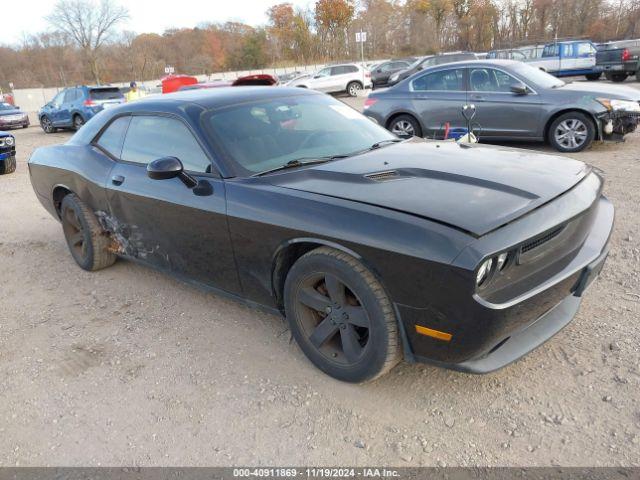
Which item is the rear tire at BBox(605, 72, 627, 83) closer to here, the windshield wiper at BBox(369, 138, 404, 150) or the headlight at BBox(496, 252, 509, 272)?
the windshield wiper at BBox(369, 138, 404, 150)

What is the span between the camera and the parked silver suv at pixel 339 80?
22906 mm

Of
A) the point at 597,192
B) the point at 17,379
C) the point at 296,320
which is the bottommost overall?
the point at 17,379

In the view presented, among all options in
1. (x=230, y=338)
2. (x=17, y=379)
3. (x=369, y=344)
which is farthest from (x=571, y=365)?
(x=17, y=379)

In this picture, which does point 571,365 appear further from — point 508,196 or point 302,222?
point 302,222

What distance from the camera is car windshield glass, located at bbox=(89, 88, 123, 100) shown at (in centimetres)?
1630

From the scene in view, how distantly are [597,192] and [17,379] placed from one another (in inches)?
140

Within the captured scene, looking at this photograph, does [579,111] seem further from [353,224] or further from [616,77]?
[616,77]

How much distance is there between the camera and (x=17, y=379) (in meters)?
3.05

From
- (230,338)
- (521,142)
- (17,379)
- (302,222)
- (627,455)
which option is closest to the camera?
(627,455)

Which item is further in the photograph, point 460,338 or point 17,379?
point 17,379

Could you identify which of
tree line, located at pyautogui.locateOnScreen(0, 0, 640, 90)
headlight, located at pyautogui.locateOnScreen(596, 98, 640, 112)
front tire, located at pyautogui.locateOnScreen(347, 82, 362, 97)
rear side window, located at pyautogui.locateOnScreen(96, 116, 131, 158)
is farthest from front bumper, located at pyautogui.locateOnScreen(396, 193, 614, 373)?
tree line, located at pyautogui.locateOnScreen(0, 0, 640, 90)

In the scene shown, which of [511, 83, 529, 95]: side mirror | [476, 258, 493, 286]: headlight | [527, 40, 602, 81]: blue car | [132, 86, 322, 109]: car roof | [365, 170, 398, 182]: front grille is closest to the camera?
[476, 258, 493, 286]: headlight

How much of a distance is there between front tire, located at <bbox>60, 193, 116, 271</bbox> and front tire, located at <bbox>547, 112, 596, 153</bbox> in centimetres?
662

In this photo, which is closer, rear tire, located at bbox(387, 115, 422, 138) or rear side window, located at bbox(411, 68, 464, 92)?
rear side window, located at bbox(411, 68, 464, 92)
